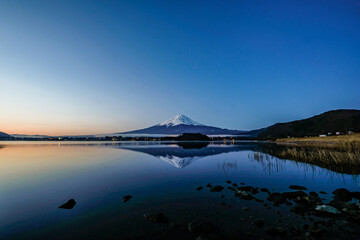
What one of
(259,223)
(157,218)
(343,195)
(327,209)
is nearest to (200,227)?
(157,218)

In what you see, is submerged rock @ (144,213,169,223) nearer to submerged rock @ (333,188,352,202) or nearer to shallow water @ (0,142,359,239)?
shallow water @ (0,142,359,239)

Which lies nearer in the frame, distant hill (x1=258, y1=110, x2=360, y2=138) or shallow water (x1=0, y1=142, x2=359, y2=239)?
shallow water (x1=0, y1=142, x2=359, y2=239)

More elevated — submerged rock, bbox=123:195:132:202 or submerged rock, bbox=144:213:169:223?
submerged rock, bbox=144:213:169:223

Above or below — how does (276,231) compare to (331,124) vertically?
below

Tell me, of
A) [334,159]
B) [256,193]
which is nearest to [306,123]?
[334,159]

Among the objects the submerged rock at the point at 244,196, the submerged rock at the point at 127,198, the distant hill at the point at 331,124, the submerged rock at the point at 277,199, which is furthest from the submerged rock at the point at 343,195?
the distant hill at the point at 331,124

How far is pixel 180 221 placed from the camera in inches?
284

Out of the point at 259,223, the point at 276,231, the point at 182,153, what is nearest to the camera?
the point at 276,231

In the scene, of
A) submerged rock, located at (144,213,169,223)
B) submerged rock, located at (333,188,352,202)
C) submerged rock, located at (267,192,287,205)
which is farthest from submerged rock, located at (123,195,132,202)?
submerged rock, located at (333,188,352,202)

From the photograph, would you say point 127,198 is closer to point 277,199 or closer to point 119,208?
point 119,208

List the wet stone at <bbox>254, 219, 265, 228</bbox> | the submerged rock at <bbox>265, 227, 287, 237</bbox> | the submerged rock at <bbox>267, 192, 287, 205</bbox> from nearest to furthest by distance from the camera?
the submerged rock at <bbox>265, 227, 287, 237</bbox>, the wet stone at <bbox>254, 219, 265, 228</bbox>, the submerged rock at <bbox>267, 192, 287, 205</bbox>

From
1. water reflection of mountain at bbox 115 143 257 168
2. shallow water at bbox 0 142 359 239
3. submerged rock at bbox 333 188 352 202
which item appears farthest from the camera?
water reflection of mountain at bbox 115 143 257 168

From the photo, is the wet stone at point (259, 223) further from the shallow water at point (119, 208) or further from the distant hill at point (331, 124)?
the distant hill at point (331, 124)

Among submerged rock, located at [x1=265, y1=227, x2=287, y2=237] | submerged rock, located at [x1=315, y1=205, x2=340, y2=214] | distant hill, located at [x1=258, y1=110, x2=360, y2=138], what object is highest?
distant hill, located at [x1=258, y1=110, x2=360, y2=138]
